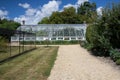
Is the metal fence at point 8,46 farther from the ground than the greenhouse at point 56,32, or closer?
closer

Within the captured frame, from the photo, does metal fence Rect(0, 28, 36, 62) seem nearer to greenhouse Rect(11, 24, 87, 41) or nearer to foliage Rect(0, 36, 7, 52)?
foliage Rect(0, 36, 7, 52)

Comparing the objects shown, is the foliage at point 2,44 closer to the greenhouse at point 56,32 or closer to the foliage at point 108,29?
the foliage at point 108,29

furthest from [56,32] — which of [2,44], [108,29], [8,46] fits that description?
[108,29]

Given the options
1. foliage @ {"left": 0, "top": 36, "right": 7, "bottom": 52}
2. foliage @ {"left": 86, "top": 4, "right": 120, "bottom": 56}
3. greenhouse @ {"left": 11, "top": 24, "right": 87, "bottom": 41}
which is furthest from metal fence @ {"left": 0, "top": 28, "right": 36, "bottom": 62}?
greenhouse @ {"left": 11, "top": 24, "right": 87, "bottom": 41}

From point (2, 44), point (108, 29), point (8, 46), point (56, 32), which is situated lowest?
point (8, 46)

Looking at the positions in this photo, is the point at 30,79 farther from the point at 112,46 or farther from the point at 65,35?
the point at 65,35

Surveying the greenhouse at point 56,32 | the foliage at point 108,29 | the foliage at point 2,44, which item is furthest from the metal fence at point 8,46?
the greenhouse at point 56,32

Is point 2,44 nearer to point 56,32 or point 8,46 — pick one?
point 8,46

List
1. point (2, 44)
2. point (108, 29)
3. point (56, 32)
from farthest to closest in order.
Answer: point (56, 32) < point (2, 44) < point (108, 29)

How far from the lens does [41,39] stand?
139 ft

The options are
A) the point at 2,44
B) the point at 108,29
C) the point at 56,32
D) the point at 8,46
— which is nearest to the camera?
the point at 108,29

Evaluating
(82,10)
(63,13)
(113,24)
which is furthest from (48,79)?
Answer: (82,10)

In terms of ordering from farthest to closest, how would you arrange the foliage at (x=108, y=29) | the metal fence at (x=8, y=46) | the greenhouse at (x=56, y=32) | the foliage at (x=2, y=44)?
the greenhouse at (x=56, y=32) < the foliage at (x=2, y=44) < the foliage at (x=108, y=29) < the metal fence at (x=8, y=46)

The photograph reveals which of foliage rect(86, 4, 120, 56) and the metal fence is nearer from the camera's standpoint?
the metal fence
